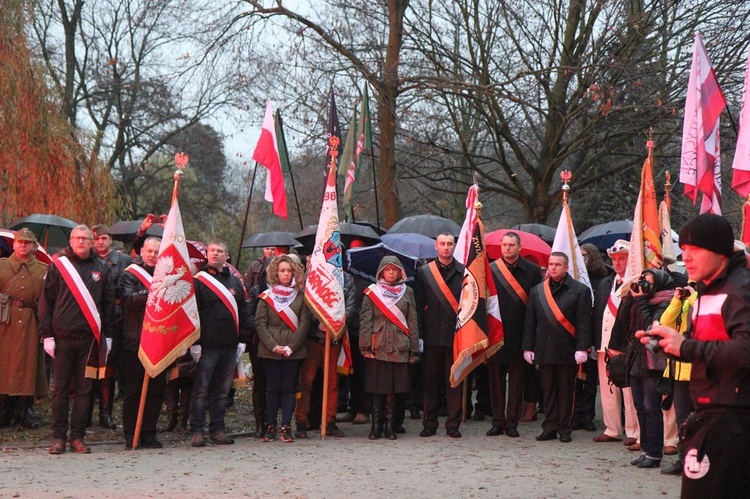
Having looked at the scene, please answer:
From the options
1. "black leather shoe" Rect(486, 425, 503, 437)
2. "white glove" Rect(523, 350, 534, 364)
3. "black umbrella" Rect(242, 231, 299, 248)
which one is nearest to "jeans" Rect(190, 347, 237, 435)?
"black leather shoe" Rect(486, 425, 503, 437)

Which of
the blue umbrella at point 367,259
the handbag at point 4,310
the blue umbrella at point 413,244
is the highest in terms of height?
the blue umbrella at point 413,244

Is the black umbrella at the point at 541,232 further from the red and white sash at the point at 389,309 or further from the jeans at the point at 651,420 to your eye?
the jeans at the point at 651,420

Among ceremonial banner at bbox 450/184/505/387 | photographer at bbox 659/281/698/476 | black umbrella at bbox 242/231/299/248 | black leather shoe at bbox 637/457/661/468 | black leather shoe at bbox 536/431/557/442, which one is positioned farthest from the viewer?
black umbrella at bbox 242/231/299/248

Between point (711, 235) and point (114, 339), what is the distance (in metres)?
7.18

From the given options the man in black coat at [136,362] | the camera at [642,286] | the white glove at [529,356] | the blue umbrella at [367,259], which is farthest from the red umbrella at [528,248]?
the man in black coat at [136,362]

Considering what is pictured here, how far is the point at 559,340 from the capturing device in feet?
33.9

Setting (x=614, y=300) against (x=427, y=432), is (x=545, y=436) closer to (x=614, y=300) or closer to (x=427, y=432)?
(x=427, y=432)

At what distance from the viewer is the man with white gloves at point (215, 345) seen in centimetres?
995

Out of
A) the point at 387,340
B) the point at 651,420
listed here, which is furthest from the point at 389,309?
the point at 651,420

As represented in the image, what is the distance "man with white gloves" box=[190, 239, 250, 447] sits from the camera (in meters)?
9.95

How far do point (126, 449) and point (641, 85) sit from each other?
13.2m

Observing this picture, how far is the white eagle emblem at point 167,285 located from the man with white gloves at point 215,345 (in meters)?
0.32

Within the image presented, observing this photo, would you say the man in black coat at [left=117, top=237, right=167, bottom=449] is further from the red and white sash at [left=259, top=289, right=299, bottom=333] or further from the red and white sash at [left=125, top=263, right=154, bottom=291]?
the red and white sash at [left=259, top=289, right=299, bottom=333]

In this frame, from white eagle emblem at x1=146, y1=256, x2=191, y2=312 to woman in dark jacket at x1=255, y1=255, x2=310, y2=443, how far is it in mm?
892
